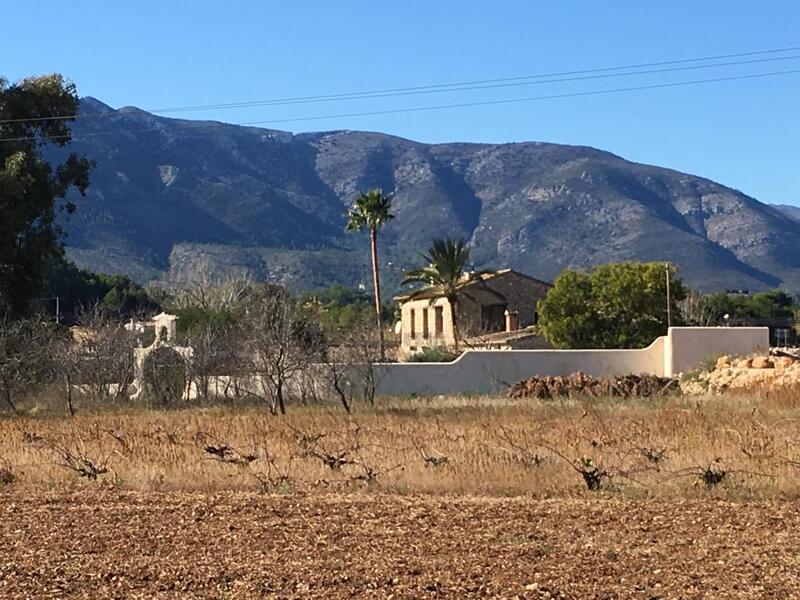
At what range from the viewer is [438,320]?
67375mm

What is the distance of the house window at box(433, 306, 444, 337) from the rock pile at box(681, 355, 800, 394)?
29.4 metres

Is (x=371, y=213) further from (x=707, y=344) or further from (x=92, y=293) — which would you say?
(x=92, y=293)

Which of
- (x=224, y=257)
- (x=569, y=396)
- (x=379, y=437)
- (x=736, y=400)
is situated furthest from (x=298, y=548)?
(x=224, y=257)

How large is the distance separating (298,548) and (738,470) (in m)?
6.83

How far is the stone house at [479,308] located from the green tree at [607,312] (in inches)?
289

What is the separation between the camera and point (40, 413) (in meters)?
32.5

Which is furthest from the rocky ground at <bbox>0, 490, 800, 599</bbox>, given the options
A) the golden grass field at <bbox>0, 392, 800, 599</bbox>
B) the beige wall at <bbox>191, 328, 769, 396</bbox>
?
the beige wall at <bbox>191, 328, 769, 396</bbox>

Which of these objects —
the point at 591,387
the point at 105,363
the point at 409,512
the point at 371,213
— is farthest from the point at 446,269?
the point at 409,512

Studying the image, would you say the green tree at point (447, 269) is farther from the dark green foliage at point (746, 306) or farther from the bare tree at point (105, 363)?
the dark green foliage at point (746, 306)

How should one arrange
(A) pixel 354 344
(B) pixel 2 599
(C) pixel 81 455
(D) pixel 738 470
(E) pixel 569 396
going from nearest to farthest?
(B) pixel 2 599 → (D) pixel 738 470 → (C) pixel 81 455 → (E) pixel 569 396 → (A) pixel 354 344

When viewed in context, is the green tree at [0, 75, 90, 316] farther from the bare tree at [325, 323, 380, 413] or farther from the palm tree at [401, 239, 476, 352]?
the palm tree at [401, 239, 476, 352]

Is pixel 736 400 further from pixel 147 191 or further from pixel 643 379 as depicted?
pixel 147 191

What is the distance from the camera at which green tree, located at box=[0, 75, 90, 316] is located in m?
35.7

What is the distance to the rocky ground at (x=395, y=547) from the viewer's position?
9.13 metres
